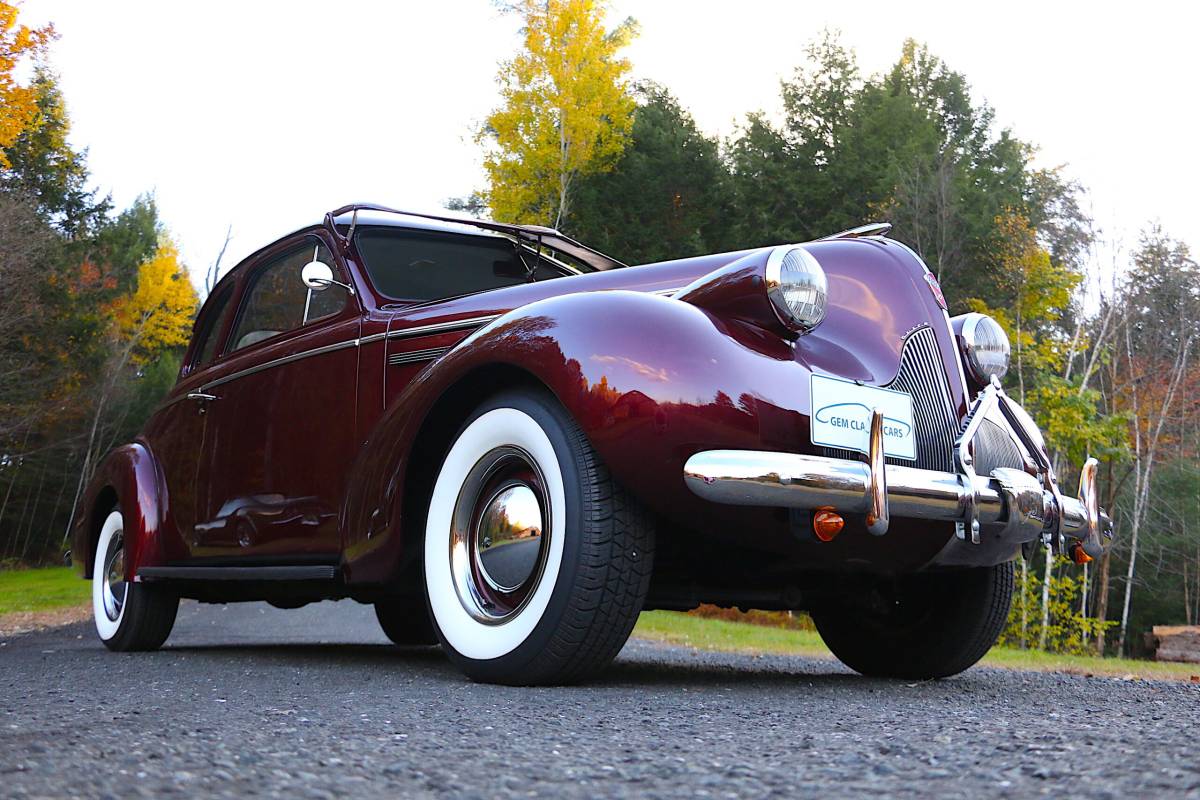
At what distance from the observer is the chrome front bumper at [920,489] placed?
2855 millimetres

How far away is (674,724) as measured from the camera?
91.6 inches

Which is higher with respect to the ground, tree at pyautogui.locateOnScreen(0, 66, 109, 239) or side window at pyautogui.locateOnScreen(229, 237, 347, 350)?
tree at pyautogui.locateOnScreen(0, 66, 109, 239)

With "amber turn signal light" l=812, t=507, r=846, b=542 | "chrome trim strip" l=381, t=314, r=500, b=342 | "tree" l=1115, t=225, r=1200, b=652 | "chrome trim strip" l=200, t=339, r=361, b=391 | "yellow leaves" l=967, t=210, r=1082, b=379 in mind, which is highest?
"tree" l=1115, t=225, r=1200, b=652

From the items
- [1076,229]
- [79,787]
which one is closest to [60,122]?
[1076,229]

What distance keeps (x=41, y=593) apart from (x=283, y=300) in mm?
13945

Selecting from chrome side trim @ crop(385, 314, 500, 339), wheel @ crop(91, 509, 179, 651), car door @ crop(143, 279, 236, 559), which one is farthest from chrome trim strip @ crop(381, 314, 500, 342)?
wheel @ crop(91, 509, 179, 651)

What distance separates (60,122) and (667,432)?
3357 centimetres

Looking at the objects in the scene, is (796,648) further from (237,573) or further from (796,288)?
(796,288)

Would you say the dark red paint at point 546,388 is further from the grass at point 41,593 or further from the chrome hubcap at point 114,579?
the grass at point 41,593

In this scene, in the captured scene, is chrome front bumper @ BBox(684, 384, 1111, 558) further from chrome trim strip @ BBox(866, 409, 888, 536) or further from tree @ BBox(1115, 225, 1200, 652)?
tree @ BBox(1115, 225, 1200, 652)

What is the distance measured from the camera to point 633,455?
2924mm

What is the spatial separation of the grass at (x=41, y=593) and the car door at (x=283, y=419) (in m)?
7.04

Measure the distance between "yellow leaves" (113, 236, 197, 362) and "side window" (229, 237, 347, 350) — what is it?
32.9 m

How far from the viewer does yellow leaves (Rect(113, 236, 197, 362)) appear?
36.3m
